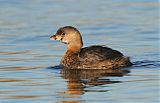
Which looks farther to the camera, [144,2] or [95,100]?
[144,2]

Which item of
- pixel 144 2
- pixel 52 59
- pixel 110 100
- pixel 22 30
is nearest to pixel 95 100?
pixel 110 100

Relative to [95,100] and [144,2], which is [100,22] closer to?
[144,2]

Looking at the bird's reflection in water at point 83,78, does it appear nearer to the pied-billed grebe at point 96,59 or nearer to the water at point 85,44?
the water at point 85,44

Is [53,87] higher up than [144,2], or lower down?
lower down

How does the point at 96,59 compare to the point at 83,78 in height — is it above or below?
above

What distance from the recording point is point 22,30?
2352 centimetres

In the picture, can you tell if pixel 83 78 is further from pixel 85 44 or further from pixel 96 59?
pixel 85 44

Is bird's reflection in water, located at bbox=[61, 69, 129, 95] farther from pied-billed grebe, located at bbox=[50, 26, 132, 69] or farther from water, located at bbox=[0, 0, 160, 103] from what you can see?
pied-billed grebe, located at bbox=[50, 26, 132, 69]

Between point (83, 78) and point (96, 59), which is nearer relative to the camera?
point (83, 78)

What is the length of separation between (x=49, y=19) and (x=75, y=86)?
435 inches

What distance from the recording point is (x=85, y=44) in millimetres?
20984

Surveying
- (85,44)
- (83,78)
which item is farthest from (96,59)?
(85,44)

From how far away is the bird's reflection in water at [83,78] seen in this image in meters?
14.4

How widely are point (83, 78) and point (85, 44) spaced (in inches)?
201
